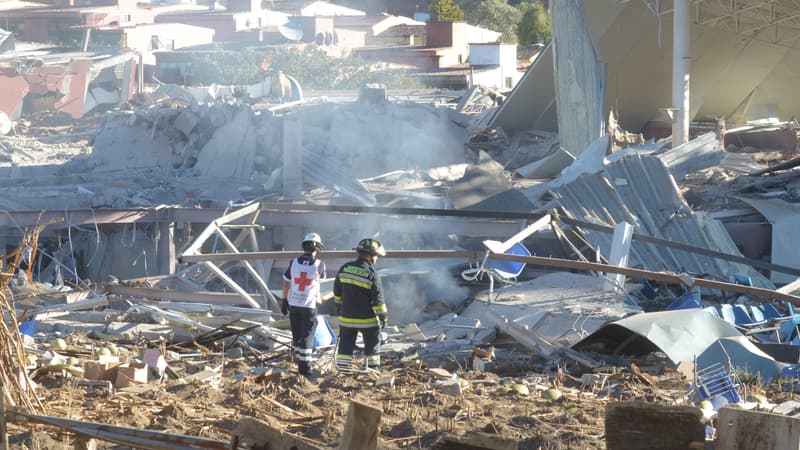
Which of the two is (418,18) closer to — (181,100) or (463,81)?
(463,81)

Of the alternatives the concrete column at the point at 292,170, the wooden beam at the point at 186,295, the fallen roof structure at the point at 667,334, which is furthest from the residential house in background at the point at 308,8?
the fallen roof structure at the point at 667,334

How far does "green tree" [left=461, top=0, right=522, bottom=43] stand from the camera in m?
63.3

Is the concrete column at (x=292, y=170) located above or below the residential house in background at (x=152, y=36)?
below

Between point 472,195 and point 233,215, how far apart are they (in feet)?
15.8

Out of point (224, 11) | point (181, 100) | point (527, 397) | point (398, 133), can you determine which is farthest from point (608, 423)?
point (224, 11)

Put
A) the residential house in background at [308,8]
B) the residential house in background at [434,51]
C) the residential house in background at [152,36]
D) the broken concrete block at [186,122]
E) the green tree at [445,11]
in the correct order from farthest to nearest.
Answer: the residential house in background at [308,8]
the green tree at [445,11]
the residential house in background at [152,36]
the residential house in background at [434,51]
the broken concrete block at [186,122]

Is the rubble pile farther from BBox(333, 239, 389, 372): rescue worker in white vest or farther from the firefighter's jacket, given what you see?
the firefighter's jacket

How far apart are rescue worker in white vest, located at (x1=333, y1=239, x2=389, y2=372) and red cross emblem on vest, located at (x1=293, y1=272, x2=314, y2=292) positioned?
0.29 metres

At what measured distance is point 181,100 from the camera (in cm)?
2812

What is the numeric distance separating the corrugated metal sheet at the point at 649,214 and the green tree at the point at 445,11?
42.4 m

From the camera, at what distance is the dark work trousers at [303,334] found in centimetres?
896

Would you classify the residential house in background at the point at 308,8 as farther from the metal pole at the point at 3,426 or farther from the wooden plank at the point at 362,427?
the wooden plank at the point at 362,427

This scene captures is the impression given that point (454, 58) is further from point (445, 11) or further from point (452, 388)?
point (452, 388)

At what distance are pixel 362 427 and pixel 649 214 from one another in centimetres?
1217
